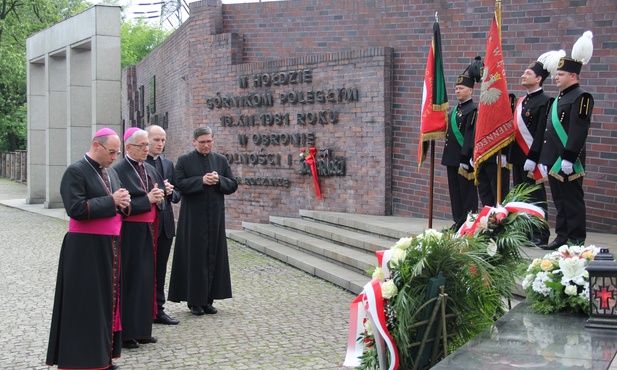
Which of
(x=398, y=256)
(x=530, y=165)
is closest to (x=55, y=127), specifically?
(x=530, y=165)

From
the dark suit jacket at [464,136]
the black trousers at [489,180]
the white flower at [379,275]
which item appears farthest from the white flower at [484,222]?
the dark suit jacket at [464,136]

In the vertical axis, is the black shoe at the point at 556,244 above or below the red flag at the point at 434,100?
below

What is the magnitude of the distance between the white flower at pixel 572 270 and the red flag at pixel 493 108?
392cm

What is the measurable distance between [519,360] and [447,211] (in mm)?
8212

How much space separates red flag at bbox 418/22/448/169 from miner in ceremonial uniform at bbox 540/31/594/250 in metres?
1.56

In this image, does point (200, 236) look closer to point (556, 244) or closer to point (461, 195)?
point (461, 195)

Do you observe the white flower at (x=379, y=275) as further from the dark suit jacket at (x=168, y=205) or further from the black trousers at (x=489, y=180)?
the black trousers at (x=489, y=180)

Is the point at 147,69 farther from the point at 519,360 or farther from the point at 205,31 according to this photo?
the point at 519,360

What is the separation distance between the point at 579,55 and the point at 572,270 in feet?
11.9

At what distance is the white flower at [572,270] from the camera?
4.33 metres

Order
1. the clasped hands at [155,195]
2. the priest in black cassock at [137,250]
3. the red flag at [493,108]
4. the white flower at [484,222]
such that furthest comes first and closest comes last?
the red flag at [493,108] < the clasped hands at [155,195] < the priest in black cassock at [137,250] < the white flower at [484,222]

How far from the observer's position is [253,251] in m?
12.2

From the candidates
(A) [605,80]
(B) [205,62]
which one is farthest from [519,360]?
(B) [205,62]

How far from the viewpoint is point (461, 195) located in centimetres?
957
